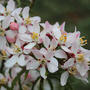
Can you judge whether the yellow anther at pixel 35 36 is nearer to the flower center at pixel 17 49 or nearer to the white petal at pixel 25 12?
the flower center at pixel 17 49

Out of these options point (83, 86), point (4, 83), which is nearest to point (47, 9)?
point (83, 86)

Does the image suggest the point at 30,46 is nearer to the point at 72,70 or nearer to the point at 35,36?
the point at 35,36

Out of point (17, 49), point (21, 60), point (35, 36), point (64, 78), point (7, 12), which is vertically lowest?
point (64, 78)

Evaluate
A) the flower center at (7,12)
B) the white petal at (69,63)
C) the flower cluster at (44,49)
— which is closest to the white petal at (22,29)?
the flower cluster at (44,49)

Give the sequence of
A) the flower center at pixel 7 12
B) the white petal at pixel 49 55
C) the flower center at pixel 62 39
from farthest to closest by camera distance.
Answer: the flower center at pixel 7 12
the flower center at pixel 62 39
the white petal at pixel 49 55

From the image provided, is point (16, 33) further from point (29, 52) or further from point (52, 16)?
point (52, 16)

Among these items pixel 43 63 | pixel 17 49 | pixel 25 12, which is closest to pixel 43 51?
pixel 43 63

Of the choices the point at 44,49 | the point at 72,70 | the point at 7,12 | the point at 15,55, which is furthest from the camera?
the point at 7,12

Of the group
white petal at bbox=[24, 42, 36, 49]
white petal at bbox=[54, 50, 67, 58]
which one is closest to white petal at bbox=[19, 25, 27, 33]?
white petal at bbox=[24, 42, 36, 49]
